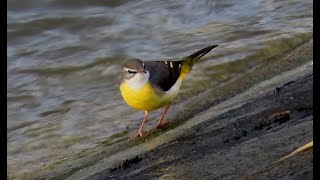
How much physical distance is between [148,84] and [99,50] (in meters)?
3.74

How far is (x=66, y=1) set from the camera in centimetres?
1238

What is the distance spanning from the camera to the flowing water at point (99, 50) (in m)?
7.21

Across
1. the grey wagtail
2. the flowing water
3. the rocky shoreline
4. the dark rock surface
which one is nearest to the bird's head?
the grey wagtail

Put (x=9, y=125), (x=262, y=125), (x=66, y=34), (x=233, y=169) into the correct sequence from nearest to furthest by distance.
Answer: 1. (x=233, y=169)
2. (x=262, y=125)
3. (x=9, y=125)
4. (x=66, y=34)

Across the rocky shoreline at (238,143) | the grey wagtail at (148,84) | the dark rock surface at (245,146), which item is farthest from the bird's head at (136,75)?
the dark rock surface at (245,146)

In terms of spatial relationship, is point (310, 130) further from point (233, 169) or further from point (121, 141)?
point (121, 141)

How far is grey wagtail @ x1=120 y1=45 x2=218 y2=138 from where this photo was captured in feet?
20.0

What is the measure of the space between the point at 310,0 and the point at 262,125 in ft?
19.2

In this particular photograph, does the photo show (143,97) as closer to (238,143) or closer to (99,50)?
(238,143)

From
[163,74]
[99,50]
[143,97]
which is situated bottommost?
[99,50]

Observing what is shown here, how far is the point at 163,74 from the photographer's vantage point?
6301mm

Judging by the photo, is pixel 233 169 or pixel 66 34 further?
pixel 66 34

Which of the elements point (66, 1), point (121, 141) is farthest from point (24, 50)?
point (121, 141)

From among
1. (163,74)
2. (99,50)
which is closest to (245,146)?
(163,74)
